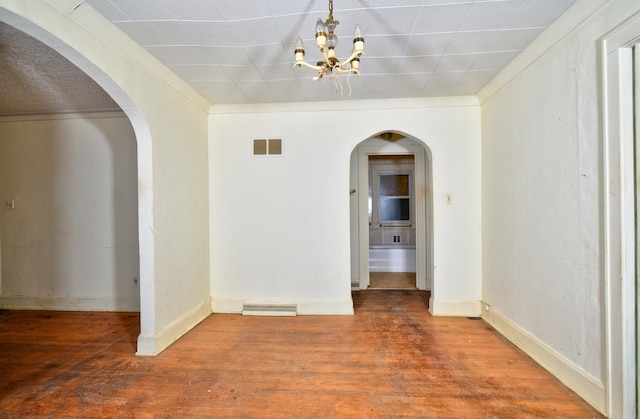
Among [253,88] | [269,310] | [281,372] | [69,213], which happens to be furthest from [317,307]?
[69,213]

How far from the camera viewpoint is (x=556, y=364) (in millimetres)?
2025

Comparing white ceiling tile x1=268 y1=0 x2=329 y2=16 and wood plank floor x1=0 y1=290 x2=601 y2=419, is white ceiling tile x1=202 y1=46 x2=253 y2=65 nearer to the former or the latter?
white ceiling tile x1=268 y1=0 x2=329 y2=16

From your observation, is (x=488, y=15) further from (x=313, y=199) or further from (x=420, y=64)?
(x=313, y=199)

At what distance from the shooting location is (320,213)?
3340mm

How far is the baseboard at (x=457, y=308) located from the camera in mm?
3176

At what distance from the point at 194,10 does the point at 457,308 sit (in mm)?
3634

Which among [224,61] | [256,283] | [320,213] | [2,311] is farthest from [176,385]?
[2,311]

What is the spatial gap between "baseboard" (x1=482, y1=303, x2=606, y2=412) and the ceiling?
2.34 m

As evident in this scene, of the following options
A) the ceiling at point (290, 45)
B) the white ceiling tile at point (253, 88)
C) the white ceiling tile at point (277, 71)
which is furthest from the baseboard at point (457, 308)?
the white ceiling tile at point (253, 88)

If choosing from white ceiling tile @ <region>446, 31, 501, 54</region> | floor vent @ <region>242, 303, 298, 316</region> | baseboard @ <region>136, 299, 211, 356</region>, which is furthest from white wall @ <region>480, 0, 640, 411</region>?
baseboard @ <region>136, 299, 211, 356</region>

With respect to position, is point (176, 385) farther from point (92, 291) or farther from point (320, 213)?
point (92, 291)

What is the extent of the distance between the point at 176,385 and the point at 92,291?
2327mm

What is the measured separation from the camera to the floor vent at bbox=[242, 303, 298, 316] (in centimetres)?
326

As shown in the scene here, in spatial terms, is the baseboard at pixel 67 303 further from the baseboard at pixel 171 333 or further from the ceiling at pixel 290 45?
the ceiling at pixel 290 45
